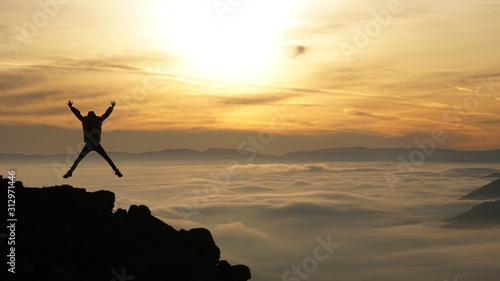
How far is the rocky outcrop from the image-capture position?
736 inches

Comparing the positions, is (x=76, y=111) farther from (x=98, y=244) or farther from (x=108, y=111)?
(x=98, y=244)

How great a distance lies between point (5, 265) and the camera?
17.2 m

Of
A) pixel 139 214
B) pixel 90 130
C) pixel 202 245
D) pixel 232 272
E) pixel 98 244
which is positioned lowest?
pixel 232 272

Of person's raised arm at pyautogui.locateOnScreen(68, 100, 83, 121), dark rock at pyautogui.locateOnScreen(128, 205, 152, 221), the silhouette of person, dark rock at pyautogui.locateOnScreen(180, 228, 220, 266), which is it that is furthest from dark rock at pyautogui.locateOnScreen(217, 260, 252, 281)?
person's raised arm at pyautogui.locateOnScreen(68, 100, 83, 121)

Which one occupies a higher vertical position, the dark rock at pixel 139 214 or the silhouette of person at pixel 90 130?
the silhouette of person at pixel 90 130

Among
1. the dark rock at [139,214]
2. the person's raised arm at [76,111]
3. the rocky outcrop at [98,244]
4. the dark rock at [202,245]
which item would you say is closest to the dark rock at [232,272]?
the rocky outcrop at [98,244]

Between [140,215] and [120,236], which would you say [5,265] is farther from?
[140,215]

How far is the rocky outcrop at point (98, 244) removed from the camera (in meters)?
18.7

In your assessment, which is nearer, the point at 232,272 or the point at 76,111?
the point at 76,111

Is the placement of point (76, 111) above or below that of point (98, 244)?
above

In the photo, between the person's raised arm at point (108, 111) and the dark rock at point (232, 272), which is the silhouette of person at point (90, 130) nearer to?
the person's raised arm at point (108, 111)

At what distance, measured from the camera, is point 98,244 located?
20.8 metres

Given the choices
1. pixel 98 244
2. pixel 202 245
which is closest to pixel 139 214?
pixel 202 245

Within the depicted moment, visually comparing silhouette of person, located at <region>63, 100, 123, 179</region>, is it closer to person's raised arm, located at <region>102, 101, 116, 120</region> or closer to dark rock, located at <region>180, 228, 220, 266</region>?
person's raised arm, located at <region>102, 101, 116, 120</region>
